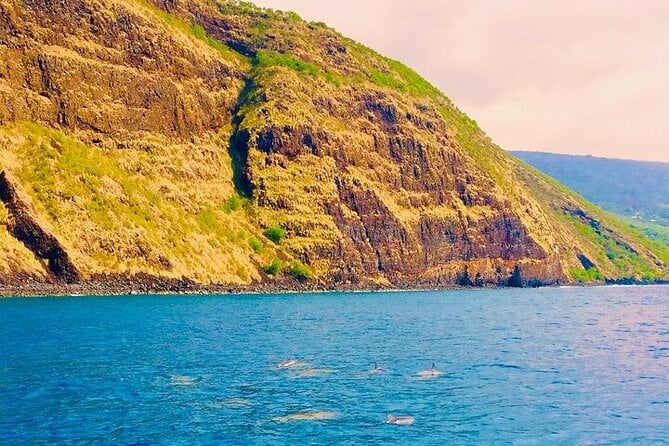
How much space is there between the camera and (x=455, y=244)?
192 metres

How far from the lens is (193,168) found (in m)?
162

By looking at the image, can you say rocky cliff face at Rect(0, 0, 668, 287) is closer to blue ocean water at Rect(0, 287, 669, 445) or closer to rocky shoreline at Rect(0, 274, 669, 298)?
rocky shoreline at Rect(0, 274, 669, 298)

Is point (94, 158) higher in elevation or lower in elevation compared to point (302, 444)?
higher

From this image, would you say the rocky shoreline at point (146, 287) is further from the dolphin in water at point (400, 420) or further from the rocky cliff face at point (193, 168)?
the dolphin in water at point (400, 420)

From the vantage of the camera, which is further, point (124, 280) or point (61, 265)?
point (124, 280)

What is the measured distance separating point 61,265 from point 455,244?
→ 113m

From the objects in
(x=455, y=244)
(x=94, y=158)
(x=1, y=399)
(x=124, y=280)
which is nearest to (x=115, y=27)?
(x=94, y=158)

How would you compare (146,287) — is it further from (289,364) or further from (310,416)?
(310,416)

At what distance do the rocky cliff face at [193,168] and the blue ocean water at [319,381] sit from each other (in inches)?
1646

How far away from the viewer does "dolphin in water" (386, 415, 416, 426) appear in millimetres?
34562

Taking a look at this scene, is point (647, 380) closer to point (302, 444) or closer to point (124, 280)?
Result: point (302, 444)

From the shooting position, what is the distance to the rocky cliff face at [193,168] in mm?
124562

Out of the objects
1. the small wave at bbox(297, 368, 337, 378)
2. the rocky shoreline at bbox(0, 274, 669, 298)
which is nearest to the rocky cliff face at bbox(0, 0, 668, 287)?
the rocky shoreline at bbox(0, 274, 669, 298)

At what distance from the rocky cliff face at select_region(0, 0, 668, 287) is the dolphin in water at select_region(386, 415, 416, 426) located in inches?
3548
